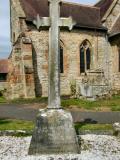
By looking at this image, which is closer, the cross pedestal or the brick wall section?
the cross pedestal

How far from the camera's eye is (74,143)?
291 inches

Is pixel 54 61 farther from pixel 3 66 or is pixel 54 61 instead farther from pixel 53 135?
pixel 3 66

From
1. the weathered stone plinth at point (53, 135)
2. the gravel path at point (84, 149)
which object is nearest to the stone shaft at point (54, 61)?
the weathered stone plinth at point (53, 135)

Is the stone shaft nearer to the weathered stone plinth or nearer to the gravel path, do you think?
the weathered stone plinth

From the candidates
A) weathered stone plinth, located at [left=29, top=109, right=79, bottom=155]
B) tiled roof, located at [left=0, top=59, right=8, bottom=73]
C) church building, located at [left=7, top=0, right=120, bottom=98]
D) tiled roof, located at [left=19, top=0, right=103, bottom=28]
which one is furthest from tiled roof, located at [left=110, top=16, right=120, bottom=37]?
tiled roof, located at [left=0, top=59, right=8, bottom=73]

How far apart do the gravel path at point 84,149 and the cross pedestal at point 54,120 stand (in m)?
0.31

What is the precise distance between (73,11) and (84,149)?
68.3 feet

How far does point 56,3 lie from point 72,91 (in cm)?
1759

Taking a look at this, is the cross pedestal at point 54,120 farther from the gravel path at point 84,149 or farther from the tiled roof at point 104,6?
the tiled roof at point 104,6

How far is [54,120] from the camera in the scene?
7.51m

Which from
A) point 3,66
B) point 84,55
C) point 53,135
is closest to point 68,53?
point 84,55

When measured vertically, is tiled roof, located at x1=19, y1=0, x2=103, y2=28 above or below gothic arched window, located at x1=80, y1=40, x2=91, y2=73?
above

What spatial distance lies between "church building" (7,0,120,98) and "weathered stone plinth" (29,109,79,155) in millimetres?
13598

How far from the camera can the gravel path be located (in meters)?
6.88
